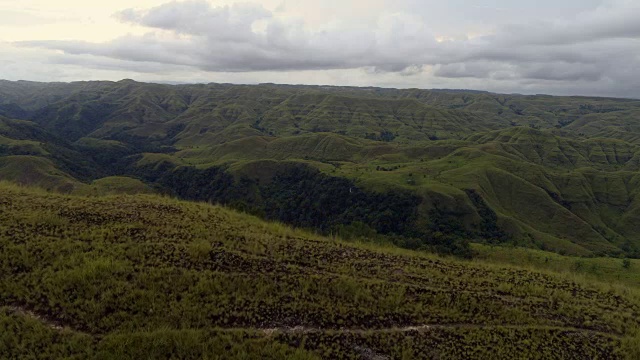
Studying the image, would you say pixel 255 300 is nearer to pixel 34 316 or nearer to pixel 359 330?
pixel 359 330

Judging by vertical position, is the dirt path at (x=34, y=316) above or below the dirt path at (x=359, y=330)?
above

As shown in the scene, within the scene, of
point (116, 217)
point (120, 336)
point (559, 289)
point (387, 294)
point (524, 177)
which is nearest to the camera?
point (120, 336)

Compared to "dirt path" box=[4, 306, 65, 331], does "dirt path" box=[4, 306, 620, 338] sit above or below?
below

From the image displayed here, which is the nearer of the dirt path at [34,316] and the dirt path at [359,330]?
the dirt path at [34,316]

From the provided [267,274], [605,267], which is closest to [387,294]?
[267,274]

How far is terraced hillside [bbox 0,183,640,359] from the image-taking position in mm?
11898

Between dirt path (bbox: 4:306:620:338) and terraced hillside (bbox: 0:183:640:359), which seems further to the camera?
dirt path (bbox: 4:306:620:338)

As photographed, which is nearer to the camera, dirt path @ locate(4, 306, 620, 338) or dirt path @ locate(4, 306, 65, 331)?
dirt path @ locate(4, 306, 65, 331)

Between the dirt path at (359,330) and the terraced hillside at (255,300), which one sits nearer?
the terraced hillside at (255,300)

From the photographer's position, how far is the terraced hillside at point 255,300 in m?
11.9

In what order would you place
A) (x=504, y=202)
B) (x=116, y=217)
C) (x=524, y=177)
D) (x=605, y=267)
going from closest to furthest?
(x=116, y=217) < (x=605, y=267) < (x=504, y=202) < (x=524, y=177)

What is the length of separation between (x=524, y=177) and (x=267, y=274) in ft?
576

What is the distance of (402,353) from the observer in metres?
12.1

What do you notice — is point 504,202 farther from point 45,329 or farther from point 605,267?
point 45,329
